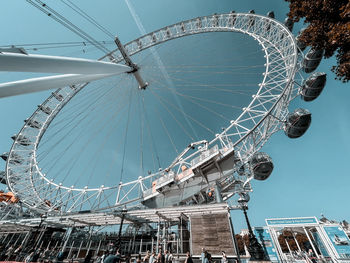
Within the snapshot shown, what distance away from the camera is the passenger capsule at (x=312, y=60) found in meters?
20.5

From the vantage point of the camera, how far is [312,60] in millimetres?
20781

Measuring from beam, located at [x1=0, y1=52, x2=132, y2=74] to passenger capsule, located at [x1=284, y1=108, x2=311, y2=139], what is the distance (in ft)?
70.4

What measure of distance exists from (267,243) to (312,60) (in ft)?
99.3

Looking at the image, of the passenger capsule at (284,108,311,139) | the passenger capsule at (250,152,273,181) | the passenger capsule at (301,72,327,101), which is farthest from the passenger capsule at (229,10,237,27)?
the passenger capsule at (250,152,273,181)

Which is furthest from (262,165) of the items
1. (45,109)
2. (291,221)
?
(45,109)

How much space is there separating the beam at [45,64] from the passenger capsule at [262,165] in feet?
70.6

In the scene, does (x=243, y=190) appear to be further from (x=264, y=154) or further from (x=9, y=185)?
(x=9, y=185)

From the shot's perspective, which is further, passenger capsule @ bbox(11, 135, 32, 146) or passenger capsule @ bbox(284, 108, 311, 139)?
passenger capsule @ bbox(11, 135, 32, 146)

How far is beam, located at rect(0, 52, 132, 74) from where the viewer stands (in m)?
4.88

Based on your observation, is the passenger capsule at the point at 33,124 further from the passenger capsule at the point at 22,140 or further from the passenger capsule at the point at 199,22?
the passenger capsule at the point at 199,22

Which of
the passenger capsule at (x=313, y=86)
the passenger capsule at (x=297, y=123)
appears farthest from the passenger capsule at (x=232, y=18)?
the passenger capsule at (x=297, y=123)

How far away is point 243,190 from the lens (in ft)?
75.0

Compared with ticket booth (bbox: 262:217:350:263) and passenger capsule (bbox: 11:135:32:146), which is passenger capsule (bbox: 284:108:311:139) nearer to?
ticket booth (bbox: 262:217:350:263)

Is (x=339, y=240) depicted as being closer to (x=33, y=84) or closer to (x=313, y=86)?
(x=313, y=86)
